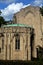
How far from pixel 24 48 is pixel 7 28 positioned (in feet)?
14.7

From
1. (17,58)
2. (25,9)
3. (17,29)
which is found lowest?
(17,58)

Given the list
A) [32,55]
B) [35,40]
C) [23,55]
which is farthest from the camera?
[35,40]

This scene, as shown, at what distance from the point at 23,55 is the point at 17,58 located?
113 cm

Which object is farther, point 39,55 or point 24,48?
point 39,55

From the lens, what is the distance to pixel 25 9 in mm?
60438

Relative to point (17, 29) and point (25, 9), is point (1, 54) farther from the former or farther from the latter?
point (25, 9)

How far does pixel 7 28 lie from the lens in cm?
5200

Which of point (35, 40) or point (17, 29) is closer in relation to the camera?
point (17, 29)

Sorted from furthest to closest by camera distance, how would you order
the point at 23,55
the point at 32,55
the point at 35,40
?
the point at 35,40 < the point at 32,55 < the point at 23,55

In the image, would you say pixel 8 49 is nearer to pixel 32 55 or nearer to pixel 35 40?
pixel 32 55

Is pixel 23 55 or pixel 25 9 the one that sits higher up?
pixel 25 9

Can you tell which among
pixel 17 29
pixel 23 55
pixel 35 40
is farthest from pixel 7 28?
pixel 35 40

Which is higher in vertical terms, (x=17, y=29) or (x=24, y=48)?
(x=17, y=29)

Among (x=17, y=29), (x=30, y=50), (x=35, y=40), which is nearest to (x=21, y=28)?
(x=17, y=29)
